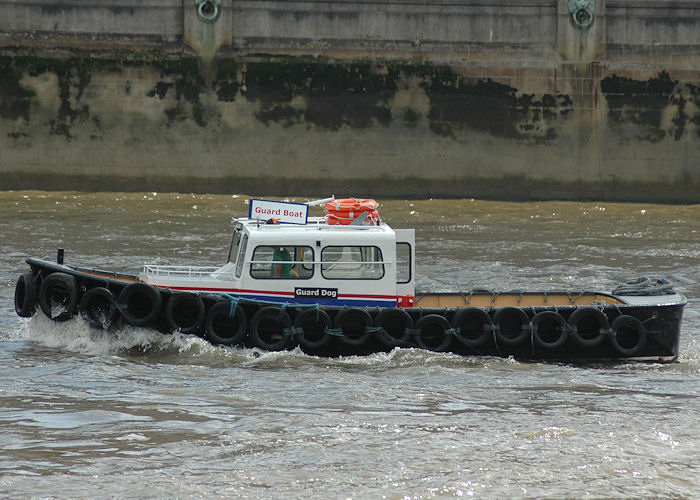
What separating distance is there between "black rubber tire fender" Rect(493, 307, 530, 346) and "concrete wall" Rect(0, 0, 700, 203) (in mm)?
19165

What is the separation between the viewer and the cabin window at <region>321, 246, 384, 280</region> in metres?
13.5

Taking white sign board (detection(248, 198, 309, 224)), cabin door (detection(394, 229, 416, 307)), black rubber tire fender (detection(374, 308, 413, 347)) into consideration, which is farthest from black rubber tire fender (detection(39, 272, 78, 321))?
cabin door (detection(394, 229, 416, 307))

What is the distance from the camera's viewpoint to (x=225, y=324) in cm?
1338

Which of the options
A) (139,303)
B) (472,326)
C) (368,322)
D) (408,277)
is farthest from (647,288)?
(139,303)

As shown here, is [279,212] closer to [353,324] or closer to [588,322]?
[353,324]

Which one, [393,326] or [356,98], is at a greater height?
[356,98]

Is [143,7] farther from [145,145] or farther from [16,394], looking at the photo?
[16,394]

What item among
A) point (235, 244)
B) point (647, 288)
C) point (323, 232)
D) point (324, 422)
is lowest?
point (324, 422)

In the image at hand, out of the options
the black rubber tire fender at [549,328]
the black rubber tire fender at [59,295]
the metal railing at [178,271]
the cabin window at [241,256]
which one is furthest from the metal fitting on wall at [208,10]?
the black rubber tire fender at [549,328]

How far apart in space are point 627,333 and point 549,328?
100 centimetres

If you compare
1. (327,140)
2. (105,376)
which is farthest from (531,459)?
(327,140)

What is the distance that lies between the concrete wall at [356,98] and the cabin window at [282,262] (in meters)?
19.0

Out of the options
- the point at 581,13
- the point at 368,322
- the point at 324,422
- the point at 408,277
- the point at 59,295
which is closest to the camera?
the point at 324,422

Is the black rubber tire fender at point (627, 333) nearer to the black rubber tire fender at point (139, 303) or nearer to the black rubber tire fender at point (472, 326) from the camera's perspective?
the black rubber tire fender at point (472, 326)
